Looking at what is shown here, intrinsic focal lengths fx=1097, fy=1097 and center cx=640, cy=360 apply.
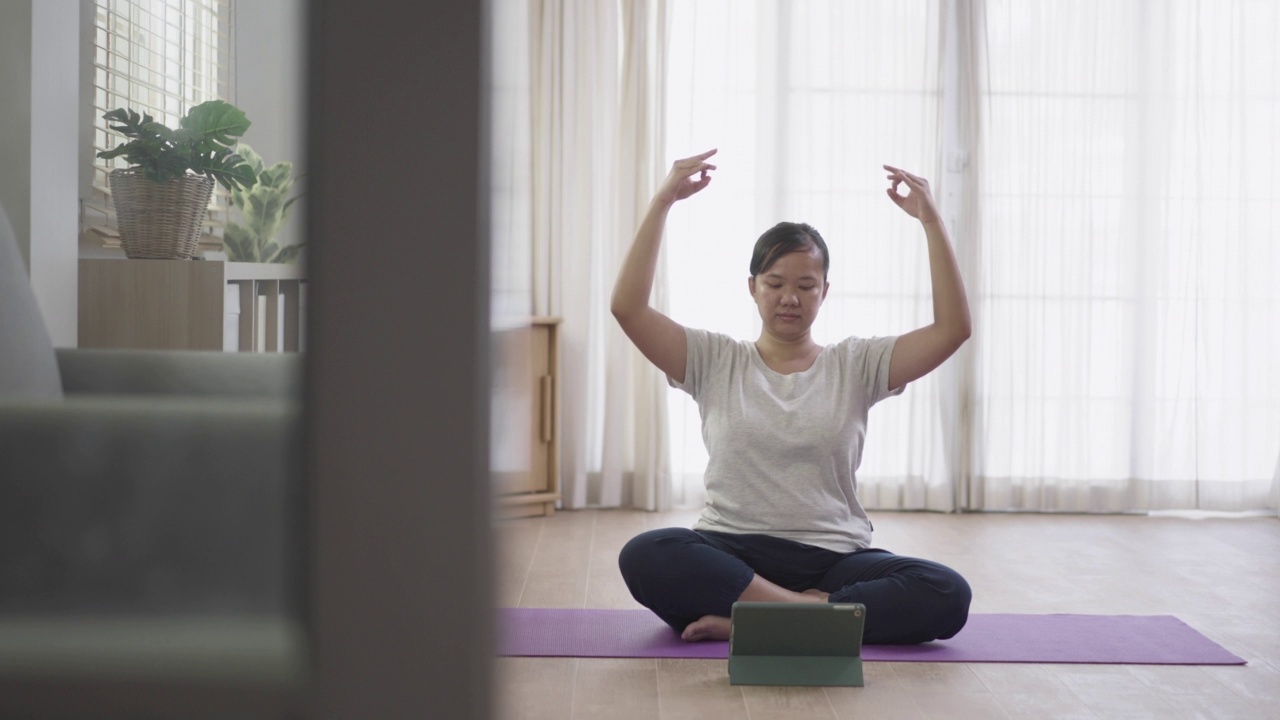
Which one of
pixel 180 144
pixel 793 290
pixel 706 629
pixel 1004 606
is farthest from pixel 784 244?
pixel 180 144

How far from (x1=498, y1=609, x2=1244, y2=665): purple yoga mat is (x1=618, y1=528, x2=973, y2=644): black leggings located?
6 cm

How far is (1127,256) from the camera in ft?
14.1

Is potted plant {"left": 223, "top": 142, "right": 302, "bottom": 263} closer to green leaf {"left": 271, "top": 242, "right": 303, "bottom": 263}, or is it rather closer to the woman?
green leaf {"left": 271, "top": 242, "right": 303, "bottom": 263}

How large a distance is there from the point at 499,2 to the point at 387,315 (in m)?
0.09

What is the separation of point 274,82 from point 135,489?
135mm

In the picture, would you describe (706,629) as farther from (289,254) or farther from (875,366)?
(289,254)

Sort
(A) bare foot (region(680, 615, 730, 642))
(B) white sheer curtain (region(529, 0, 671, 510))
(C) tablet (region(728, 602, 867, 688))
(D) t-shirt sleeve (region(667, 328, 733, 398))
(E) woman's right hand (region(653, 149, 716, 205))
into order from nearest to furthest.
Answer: (C) tablet (region(728, 602, 867, 688))
(E) woman's right hand (region(653, 149, 716, 205))
(A) bare foot (region(680, 615, 730, 642))
(D) t-shirt sleeve (region(667, 328, 733, 398))
(B) white sheer curtain (region(529, 0, 671, 510))

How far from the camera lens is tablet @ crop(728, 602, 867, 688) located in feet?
6.77

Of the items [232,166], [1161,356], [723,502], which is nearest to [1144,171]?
[1161,356]

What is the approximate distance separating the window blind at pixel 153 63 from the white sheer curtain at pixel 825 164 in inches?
153

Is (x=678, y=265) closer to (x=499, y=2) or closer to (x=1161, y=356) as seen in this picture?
(x=1161, y=356)

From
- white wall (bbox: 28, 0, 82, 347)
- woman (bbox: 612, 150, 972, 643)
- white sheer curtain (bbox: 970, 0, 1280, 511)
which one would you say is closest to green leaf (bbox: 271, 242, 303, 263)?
white wall (bbox: 28, 0, 82, 347)

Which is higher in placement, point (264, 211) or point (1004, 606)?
point (264, 211)

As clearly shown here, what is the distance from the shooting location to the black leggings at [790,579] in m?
2.30
